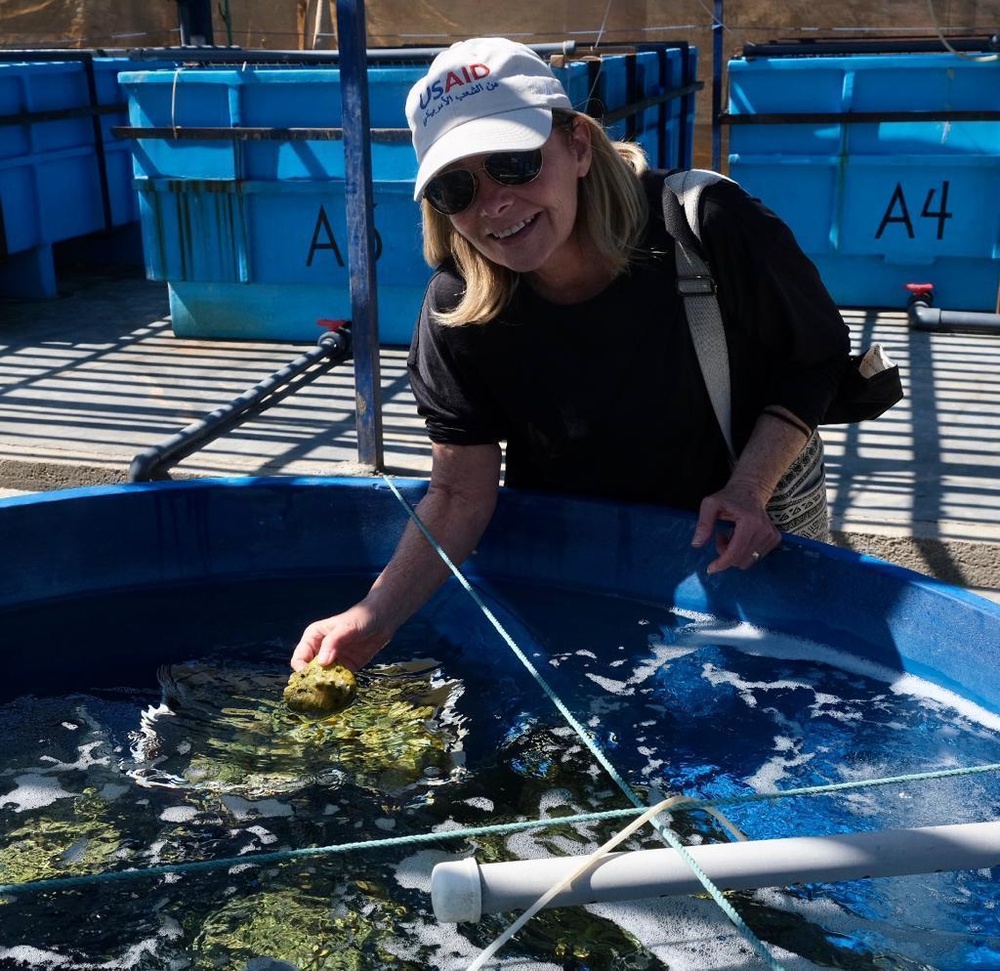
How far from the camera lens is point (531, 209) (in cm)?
230

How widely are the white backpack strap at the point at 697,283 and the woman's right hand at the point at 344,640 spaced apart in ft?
2.72

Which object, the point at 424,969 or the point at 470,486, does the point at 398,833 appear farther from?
the point at 470,486

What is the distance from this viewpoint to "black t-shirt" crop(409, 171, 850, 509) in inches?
96.3

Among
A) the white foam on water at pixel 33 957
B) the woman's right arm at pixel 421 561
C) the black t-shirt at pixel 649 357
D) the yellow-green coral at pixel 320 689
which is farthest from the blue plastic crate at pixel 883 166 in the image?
the white foam on water at pixel 33 957

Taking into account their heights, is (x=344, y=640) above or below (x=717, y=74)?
below

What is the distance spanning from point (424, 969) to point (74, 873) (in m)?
0.65

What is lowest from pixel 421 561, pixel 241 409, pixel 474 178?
pixel 241 409

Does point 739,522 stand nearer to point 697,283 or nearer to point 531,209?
point 697,283

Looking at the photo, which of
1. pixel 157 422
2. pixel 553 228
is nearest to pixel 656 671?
pixel 553 228

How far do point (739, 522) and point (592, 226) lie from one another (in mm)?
643

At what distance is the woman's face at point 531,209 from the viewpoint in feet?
7.50

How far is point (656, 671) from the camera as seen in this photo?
9.11ft

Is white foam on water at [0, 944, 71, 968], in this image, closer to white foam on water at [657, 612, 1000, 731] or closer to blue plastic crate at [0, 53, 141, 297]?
white foam on water at [657, 612, 1000, 731]

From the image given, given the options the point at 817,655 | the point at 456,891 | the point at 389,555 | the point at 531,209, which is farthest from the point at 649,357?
the point at 456,891
